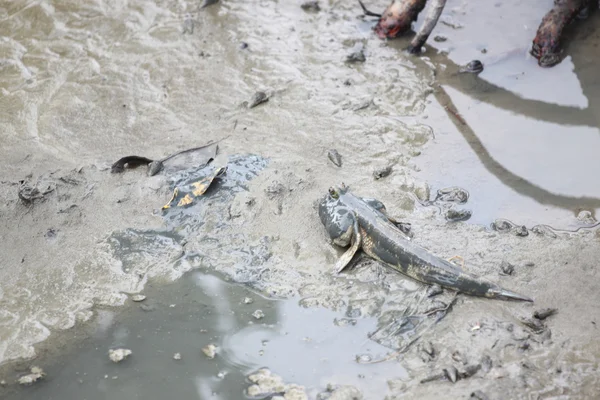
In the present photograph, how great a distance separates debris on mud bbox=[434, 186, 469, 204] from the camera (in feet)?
15.1

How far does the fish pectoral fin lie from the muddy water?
8cm

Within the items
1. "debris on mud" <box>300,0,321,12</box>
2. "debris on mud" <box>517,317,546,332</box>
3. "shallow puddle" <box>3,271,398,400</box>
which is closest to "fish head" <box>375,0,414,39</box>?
"debris on mud" <box>300,0,321,12</box>

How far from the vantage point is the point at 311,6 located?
689 cm

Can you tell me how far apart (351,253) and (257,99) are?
88.6 inches

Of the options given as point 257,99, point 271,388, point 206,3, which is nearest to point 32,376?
point 271,388

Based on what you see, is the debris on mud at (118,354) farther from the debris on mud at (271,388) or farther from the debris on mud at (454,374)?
the debris on mud at (454,374)

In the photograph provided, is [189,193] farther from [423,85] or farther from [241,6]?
[241,6]

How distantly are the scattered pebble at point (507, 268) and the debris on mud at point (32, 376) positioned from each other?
3.08 m

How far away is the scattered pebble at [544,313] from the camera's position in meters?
3.61

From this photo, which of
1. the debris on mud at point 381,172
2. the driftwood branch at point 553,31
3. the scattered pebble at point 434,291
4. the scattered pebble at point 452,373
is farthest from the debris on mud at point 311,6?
the scattered pebble at point 452,373

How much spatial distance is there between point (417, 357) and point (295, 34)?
427 cm

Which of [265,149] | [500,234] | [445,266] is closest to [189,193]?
[265,149]

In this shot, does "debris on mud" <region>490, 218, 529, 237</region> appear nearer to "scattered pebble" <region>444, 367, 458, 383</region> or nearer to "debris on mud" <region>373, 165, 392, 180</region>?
"debris on mud" <region>373, 165, 392, 180</region>

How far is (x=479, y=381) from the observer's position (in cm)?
332
